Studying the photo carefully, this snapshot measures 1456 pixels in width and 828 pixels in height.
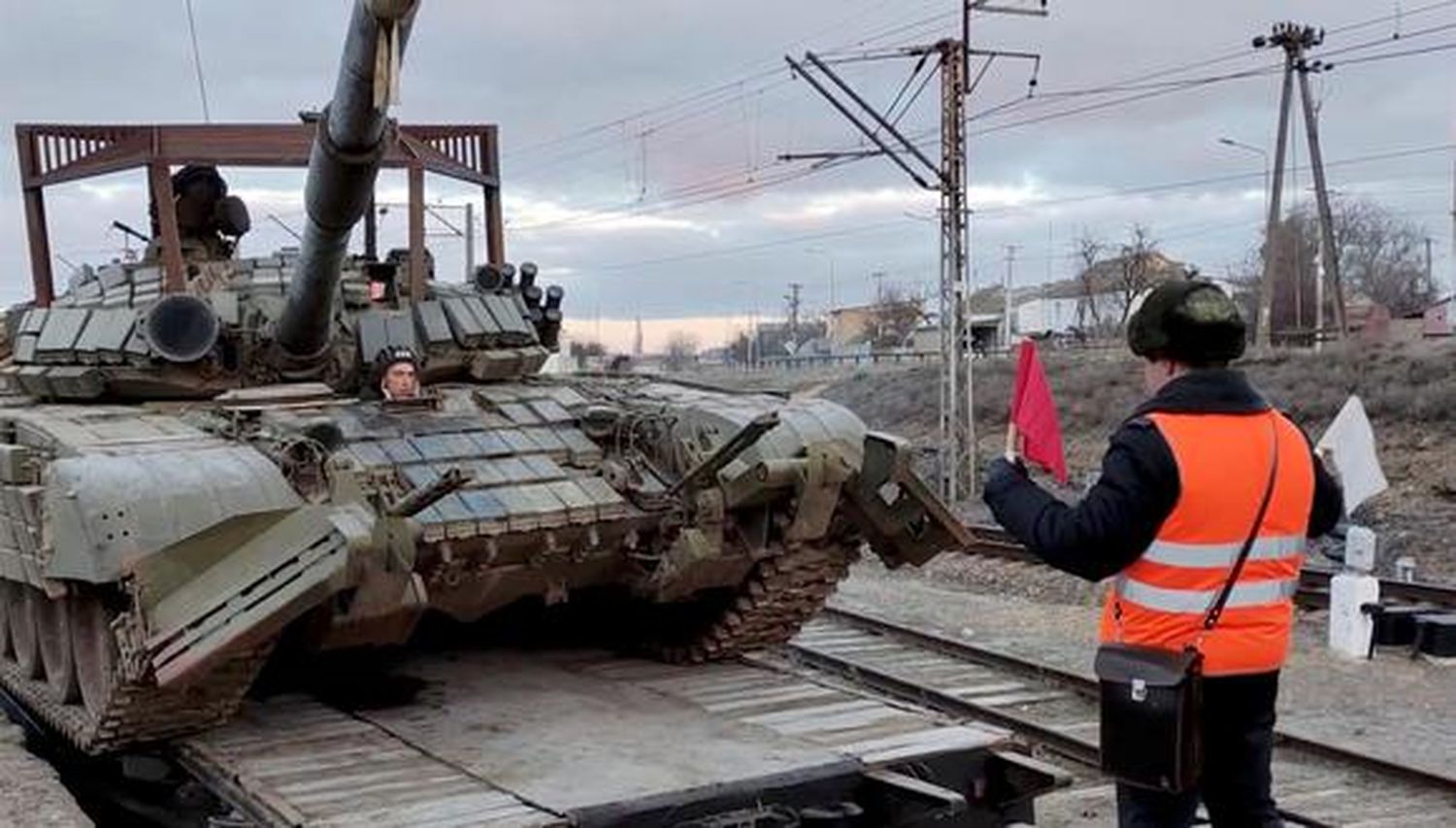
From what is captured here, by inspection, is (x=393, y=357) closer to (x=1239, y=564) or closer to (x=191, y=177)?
(x=191, y=177)

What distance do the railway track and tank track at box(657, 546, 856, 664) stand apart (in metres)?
1.52

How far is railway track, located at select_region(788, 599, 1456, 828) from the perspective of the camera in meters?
8.18

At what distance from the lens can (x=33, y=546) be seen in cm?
736

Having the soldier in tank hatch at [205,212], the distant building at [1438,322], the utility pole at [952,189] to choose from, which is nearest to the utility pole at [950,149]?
the utility pole at [952,189]

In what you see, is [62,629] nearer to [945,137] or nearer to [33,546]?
[33,546]

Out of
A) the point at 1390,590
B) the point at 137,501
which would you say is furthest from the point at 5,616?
the point at 1390,590

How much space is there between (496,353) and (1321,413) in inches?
741

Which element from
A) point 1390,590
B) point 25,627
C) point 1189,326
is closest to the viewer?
point 1189,326

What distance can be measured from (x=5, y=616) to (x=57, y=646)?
1.09m

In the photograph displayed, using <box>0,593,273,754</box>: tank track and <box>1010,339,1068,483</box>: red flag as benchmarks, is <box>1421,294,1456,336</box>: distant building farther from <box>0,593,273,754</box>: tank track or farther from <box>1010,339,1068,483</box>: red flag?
<box>1010,339,1068,483</box>: red flag

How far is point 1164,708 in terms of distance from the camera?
4312 mm

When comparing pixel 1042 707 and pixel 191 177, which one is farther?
pixel 1042 707

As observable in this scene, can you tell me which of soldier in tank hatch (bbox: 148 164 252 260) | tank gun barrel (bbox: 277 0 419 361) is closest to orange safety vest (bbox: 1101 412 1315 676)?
tank gun barrel (bbox: 277 0 419 361)

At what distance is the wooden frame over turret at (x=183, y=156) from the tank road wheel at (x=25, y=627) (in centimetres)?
176
